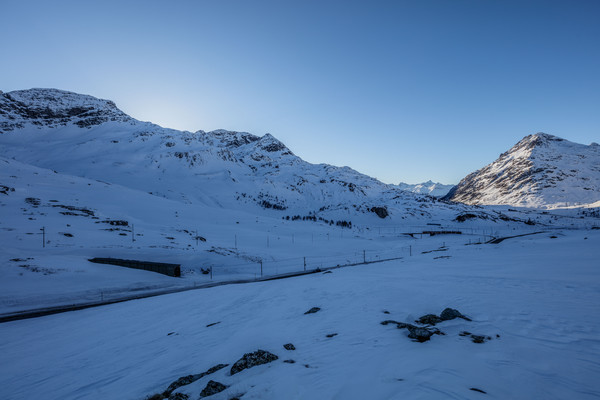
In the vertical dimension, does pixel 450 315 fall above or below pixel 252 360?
above

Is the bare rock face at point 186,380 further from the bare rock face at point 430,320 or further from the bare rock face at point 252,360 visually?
the bare rock face at point 430,320

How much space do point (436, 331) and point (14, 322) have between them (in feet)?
78.0

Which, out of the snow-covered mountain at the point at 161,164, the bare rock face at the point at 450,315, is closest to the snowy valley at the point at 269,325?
the bare rock face at the point at 450,315

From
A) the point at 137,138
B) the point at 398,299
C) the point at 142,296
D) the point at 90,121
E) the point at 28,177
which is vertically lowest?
the point at 142,296

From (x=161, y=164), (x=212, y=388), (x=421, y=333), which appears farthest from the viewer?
(x=161, y=164)

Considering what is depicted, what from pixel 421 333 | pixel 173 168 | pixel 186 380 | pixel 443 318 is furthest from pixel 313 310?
pixel 173 168

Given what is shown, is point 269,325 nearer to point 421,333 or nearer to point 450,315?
point 421,333

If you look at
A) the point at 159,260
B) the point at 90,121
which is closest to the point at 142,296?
the point at 159,260

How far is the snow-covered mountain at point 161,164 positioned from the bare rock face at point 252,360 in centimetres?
11323

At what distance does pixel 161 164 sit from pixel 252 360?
153580mm

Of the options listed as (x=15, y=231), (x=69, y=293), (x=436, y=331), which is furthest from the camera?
(x=15, y=231)

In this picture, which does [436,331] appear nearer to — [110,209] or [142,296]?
[142,296]

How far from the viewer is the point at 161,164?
14112 cm

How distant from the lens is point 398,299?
12914 millimetres
